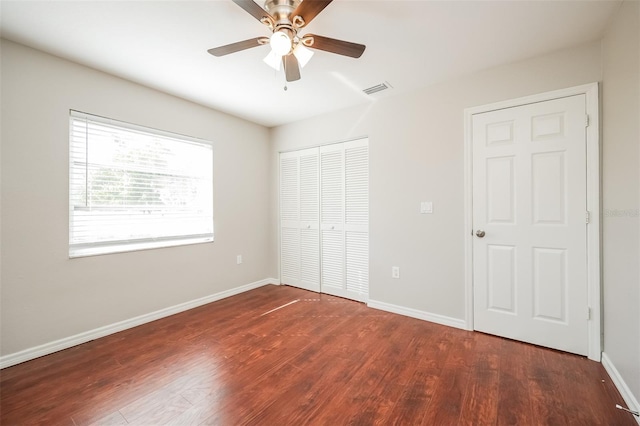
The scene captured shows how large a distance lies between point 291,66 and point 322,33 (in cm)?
36

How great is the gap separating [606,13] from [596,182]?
1154 millimetres

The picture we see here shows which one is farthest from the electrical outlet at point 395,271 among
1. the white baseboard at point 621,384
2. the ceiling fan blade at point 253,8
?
the ceiling fan blade at point 253,8

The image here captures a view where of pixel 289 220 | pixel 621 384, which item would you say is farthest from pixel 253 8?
pixel 621 384

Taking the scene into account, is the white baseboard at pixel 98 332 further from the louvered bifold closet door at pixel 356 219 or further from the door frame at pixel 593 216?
the door frame at pixel 593 216

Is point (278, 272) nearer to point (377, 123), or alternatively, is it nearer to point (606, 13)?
point (377, 123)

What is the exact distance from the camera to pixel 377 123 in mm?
3158

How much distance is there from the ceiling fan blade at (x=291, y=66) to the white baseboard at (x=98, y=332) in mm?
2786

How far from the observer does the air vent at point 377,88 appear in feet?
9.07

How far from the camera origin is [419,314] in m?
2.87

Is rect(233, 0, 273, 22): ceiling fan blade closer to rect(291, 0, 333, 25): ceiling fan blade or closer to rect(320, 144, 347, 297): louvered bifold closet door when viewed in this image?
rect(291, 0, 333, 25): ceiling fan blade

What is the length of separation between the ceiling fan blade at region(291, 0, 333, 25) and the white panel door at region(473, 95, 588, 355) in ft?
6.18

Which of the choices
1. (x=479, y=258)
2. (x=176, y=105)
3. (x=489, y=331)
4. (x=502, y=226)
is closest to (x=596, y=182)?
(x=502, y=226)

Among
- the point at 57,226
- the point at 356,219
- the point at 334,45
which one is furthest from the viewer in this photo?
the point at 356,219

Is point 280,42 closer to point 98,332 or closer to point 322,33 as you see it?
point 322,33
